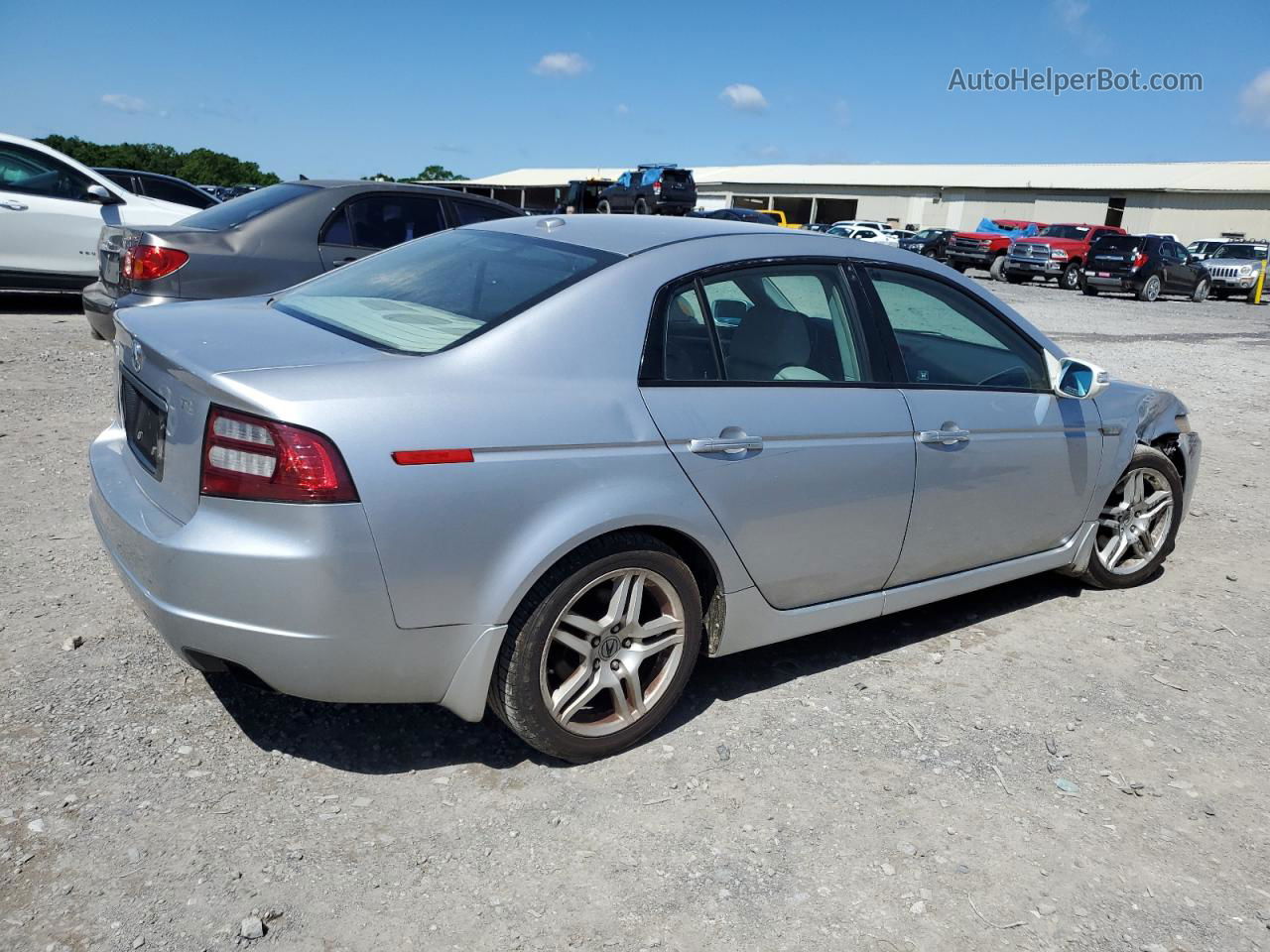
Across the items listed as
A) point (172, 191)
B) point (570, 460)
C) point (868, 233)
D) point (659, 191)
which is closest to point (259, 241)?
point (570, 460)

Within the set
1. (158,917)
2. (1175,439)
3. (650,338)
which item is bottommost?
(158,917)

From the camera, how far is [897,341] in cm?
383

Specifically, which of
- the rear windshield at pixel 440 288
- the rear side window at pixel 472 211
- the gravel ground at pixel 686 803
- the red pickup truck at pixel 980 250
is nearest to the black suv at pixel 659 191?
the red pickup truck at pixel 980 250

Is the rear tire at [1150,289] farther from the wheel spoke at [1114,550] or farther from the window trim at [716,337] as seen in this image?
the window trim at [716,337]

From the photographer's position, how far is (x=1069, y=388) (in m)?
4.23

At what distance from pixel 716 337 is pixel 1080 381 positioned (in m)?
1.78

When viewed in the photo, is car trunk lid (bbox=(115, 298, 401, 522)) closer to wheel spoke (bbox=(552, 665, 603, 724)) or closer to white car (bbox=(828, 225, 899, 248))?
wheel spoke (bbox=(552, 665, 603, 724))

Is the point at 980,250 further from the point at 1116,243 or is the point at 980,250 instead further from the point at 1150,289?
the point at 1150,289

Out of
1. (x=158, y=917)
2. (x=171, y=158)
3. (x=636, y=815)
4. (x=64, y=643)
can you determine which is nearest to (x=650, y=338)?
(x=636, y=815)

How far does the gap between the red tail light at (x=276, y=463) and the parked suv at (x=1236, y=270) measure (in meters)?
31.9

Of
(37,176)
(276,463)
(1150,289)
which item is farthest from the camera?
(1150,289)

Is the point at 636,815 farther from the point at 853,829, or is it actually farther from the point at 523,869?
the point at 853,829

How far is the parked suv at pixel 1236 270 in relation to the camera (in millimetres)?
30000

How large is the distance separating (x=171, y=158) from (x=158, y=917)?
111m
